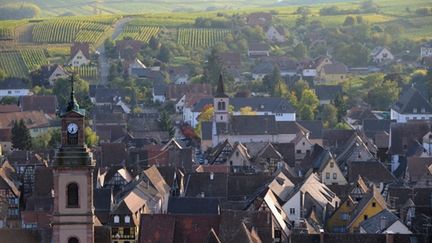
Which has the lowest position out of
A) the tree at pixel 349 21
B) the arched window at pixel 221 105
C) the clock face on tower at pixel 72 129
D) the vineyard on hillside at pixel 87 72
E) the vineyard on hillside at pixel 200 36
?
the vineyard on hillside at pixel 87 72

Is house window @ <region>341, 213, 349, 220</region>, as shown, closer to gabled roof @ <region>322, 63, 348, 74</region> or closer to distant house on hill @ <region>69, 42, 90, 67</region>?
gabled roof @ <region>322, 63, 348, 74</region>

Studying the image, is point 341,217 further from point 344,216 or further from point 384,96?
point 384,96

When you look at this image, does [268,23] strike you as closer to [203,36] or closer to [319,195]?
[203,36]

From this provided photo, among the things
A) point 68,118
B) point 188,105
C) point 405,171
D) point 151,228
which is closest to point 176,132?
point 188,105

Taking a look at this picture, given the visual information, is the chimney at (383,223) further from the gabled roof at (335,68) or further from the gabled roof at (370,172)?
the gabled roof at (335,68)

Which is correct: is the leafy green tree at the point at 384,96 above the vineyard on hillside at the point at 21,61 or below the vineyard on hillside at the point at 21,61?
above

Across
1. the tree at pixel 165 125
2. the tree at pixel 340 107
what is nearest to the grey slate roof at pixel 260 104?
the tree at pixel 340 107

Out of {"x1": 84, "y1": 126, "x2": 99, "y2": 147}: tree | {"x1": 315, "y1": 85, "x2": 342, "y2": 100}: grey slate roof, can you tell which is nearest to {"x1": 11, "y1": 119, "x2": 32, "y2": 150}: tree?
{"x1": 84, "y1": 126, "x2": 99, "y2": 147}: tree
